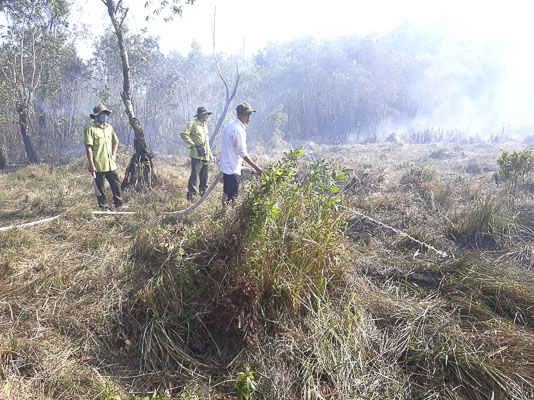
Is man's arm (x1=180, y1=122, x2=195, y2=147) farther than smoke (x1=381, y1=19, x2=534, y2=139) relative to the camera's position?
No

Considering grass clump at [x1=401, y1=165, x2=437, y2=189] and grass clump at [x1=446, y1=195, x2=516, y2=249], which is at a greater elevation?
grass clump at [x1=401, y1=165, x2=437, y2=189]

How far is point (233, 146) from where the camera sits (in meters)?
3.90

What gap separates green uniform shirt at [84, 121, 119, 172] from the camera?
13.9 ft

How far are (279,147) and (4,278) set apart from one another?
1968 centimetres

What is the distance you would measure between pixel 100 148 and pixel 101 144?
0.06m

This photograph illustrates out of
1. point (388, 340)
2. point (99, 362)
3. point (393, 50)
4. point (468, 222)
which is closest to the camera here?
point (99, 362)

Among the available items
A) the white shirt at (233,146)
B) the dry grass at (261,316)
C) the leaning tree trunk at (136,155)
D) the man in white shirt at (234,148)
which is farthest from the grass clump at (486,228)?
the leaning tree trunk at (136,155)

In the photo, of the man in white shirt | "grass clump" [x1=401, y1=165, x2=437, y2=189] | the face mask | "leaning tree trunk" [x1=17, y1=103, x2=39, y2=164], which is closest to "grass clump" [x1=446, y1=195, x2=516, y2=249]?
"grass clump" [x1=401, y1=165, x2=437, y2=189]

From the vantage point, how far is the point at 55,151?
14.1m

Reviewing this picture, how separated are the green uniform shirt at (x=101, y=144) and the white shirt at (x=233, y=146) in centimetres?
192

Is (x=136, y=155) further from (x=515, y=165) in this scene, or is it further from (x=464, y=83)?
(x=464, y=83)

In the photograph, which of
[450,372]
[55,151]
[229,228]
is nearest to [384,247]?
[450,372]

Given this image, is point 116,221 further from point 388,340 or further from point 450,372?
point 450,372

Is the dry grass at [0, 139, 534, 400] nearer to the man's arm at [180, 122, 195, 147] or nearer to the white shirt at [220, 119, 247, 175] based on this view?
the white shirt at [220, 119, 247, 175]
